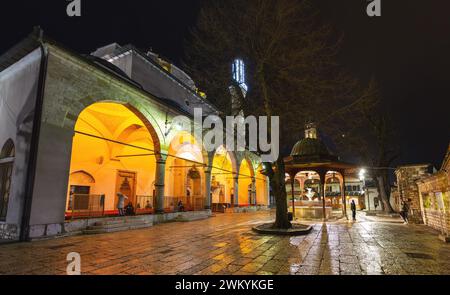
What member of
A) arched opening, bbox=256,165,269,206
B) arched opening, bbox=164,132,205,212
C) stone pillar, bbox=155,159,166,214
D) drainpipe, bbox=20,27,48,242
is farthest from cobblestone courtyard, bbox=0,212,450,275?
arched opening, bbox=256,165,269,206

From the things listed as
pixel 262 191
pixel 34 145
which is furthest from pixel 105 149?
pixel 262 191

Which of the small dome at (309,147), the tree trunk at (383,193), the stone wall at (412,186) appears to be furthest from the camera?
the tree trunk at (383,193)

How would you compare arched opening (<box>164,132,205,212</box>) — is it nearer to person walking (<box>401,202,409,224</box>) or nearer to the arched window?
the arched window

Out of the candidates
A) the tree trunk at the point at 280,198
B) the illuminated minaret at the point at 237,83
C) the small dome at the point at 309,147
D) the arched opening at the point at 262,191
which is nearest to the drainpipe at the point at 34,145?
the illuminated minaret at the point at 237,83

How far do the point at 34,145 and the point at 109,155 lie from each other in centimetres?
835

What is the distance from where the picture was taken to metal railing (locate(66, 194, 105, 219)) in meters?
10.2

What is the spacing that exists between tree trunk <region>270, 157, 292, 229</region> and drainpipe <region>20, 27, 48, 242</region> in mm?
8704

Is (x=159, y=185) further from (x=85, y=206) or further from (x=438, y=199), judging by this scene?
(x=438, y=199)

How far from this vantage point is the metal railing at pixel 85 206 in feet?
33.4

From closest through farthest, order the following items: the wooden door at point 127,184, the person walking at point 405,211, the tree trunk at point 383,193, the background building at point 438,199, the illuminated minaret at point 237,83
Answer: the background building at point 438,199 < the illuminated minaret at point 237,83 < the person walking at point 405,211 < the wooden door at point 127,184 < the tree trunk at point 383,193

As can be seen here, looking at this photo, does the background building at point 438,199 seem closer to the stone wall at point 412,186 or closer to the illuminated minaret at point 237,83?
the stone wall at point 412,186

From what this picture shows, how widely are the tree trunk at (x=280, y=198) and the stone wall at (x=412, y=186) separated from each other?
800cm

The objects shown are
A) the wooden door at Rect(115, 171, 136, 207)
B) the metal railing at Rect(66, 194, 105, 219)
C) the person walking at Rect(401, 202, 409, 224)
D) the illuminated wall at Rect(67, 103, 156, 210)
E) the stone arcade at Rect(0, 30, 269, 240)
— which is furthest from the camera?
the wooden door at Rect(115, 171, 136, 207)

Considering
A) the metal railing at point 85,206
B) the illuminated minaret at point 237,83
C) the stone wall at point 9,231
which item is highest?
the illuminated minaret at point 237,83
